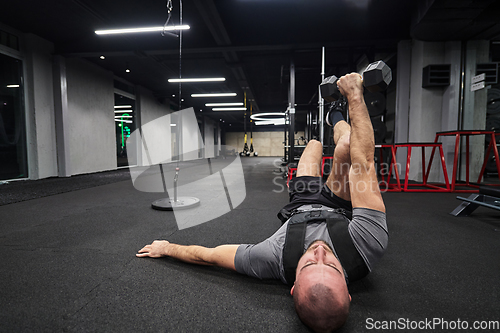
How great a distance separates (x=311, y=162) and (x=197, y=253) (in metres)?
0.90

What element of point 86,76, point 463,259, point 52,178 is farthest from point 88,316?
point 86,76

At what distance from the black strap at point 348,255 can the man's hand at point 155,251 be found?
0.97 metres

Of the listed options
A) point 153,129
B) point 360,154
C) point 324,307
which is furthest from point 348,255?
point 153,129

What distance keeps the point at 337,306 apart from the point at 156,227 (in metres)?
1.66

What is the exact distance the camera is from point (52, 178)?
17.3 feet

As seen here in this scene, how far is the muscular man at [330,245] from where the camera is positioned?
2.59ft

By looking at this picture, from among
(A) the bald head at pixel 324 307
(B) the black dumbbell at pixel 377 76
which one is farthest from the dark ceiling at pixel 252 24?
(A) the bald head at pixel 324 307

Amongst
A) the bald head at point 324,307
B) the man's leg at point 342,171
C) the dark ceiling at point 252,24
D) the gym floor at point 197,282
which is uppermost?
the dark ceiling at point 252,24

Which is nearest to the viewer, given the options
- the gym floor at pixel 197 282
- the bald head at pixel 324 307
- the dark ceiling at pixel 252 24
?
the bald head at pixel 324 307

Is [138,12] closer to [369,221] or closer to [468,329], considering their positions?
[369,221]

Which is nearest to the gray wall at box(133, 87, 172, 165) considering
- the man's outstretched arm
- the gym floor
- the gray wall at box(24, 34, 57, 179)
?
the gray wall at box(24, 34, 57, 179)

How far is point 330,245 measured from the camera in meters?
1.02

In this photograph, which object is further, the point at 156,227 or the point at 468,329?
the point at 156,227

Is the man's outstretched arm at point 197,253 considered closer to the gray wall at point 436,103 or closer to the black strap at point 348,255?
the black strap at point 348,255
